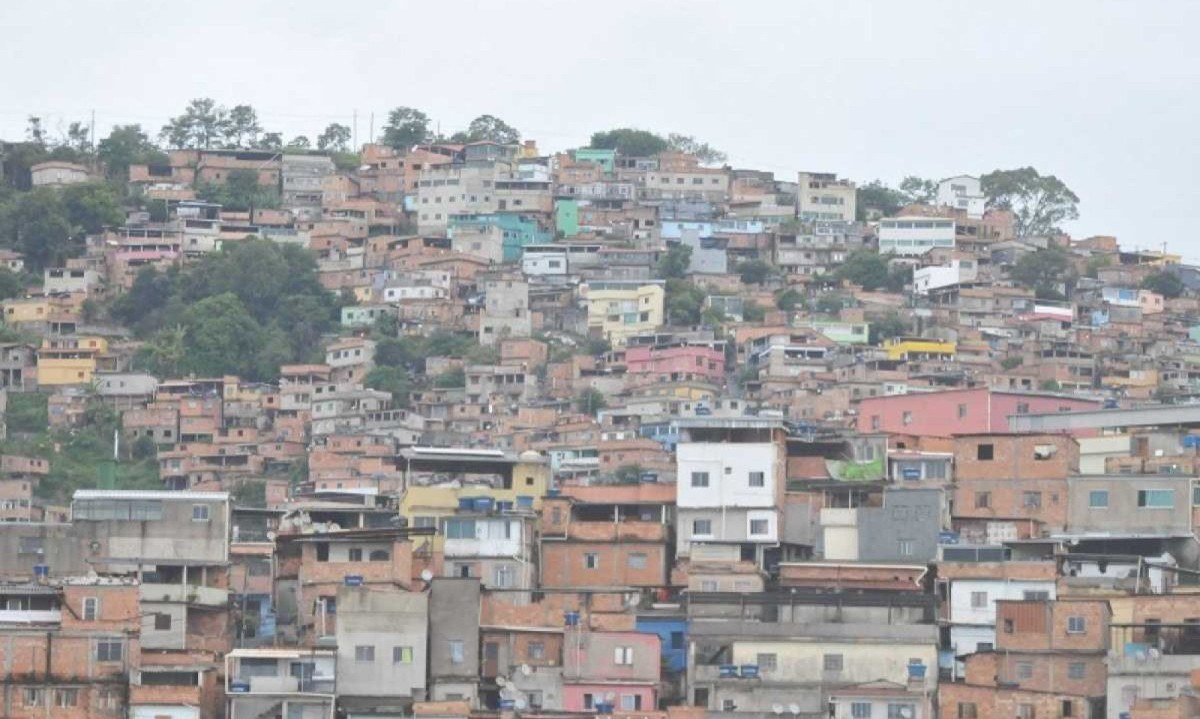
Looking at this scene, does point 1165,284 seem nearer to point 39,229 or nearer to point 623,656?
point 39,229

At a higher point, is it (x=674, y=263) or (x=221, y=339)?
(x=674, y=263)

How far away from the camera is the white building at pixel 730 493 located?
5634 centimetres

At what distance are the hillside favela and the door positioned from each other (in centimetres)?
5

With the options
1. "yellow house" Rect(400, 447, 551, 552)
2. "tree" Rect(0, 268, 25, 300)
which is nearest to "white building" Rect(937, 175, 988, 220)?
"tree" Rect(0, 268, 25, 300)

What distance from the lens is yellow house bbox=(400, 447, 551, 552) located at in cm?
5650

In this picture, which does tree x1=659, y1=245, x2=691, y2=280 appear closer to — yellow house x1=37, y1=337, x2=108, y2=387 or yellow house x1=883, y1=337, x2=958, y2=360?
yellow house x1=883, y1=337, x2=958, y2=360

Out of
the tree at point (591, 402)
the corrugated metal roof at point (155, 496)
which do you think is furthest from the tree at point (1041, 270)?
the corrugated metal roof at point (155, 496)

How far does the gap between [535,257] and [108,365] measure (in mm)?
17016

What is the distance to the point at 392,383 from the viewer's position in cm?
9625

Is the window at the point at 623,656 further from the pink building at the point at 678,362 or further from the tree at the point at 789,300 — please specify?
the tree at the point at 789,300

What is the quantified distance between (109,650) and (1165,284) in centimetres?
6829

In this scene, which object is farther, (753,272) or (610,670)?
(753,272)

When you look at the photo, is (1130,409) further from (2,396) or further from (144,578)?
(2,396)

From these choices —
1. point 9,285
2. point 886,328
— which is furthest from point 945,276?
point 9,285
